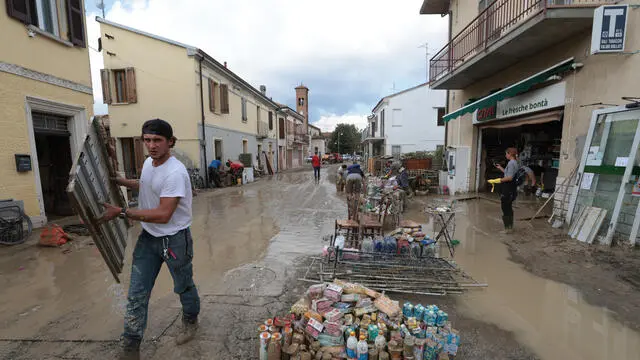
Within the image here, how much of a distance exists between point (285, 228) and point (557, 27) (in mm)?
6982

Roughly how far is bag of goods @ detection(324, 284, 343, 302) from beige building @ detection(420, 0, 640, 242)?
5.12m

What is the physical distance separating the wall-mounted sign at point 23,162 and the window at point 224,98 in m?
10.2

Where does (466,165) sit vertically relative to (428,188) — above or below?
above

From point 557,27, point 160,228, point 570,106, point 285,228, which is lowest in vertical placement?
point 285,228

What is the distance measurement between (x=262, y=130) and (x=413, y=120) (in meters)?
12.6

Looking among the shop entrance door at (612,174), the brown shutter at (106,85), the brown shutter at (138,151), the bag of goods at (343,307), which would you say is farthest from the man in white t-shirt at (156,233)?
the brown shutter at (106,85)

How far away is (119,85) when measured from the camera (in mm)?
13539

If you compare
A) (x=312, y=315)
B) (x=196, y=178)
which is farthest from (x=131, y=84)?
(x=312, y=315)

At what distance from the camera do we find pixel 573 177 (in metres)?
5.93

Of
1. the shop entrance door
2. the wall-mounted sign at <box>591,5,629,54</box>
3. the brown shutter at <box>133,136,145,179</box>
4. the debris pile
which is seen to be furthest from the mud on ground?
the brown shutter at <box>133,136,145,179</box>

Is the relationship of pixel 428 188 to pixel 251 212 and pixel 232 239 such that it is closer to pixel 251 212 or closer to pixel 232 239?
pixel 251 212

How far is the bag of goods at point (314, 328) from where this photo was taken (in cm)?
233

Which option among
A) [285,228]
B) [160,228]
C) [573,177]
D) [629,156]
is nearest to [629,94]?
[629,156]

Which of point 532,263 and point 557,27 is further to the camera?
point 557,27
